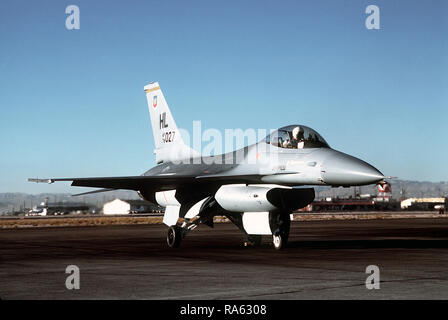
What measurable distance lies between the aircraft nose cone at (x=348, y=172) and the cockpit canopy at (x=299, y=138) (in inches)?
36.6

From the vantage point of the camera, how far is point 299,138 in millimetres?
14984

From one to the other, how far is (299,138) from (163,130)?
24.5 ft

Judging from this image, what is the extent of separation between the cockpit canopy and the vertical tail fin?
215 inches

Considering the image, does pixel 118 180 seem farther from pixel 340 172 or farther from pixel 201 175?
pixel 340 172

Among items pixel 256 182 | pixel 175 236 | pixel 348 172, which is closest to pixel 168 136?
pixel 175 236

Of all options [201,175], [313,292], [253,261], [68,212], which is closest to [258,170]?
[201,175]

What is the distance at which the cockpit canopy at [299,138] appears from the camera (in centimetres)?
1488

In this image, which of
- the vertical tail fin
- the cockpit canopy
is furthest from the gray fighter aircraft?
the vertical tail fin

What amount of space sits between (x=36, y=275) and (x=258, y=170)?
22.9ft

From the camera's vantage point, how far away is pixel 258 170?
15.6m

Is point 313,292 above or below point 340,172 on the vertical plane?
below

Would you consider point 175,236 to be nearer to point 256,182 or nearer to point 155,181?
point 155,181

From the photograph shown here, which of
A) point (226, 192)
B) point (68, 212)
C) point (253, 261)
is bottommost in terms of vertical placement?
point (68, 212)

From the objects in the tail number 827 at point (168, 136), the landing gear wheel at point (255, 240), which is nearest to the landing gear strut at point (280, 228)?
the landing gear wheel at point (255, 240)
